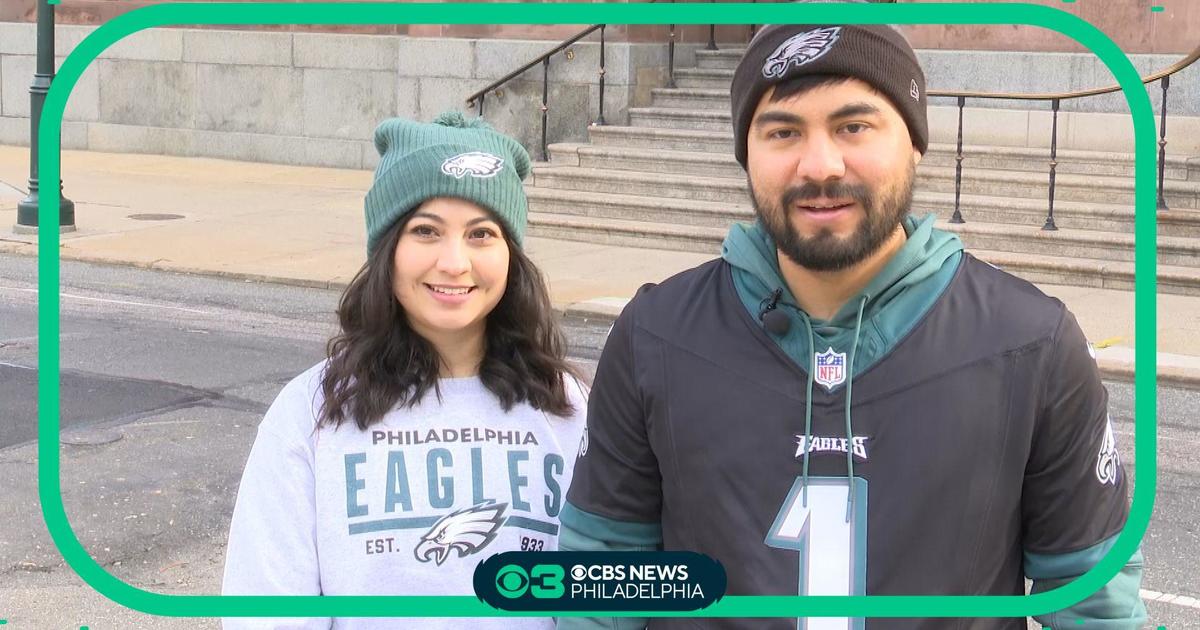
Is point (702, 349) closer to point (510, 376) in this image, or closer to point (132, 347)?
point (510, 376)

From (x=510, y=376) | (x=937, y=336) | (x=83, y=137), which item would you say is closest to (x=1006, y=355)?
(x=937, y=336)

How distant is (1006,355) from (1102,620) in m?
0.32

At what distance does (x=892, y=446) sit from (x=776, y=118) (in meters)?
0.38

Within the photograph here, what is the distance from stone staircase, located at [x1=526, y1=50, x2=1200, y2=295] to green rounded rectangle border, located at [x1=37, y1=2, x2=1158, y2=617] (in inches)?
13.3

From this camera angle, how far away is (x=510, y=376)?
90.9 inches

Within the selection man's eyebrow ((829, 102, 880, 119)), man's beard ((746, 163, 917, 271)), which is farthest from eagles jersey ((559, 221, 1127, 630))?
man's eyebrow ((829, 102, 880, 119))

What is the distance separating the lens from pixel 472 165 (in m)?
2.15

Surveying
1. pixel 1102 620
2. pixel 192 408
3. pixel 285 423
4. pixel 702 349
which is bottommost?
pixel 192 408

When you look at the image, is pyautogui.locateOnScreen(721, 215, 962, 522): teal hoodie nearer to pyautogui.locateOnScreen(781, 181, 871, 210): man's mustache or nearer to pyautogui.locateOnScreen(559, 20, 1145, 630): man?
pyautogui.locateOnScreen(559, 20, 1145, 630): man

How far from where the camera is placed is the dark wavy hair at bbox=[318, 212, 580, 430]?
2234 millimetres

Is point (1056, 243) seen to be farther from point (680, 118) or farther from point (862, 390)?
point (862, 390)

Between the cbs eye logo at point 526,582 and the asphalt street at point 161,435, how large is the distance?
3631 mm

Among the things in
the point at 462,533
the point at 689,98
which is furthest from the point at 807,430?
the point at 689,98

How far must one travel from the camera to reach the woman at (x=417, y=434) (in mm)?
2131
